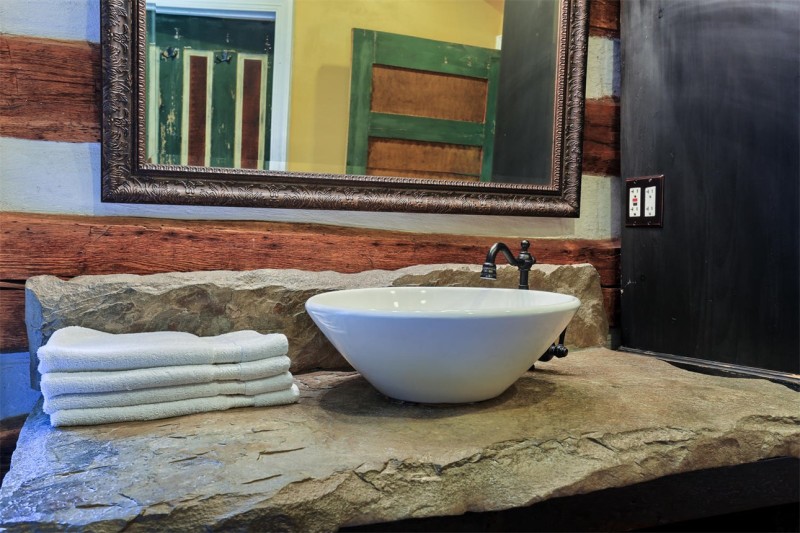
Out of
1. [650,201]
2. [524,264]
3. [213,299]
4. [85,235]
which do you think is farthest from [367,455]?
[650,201]

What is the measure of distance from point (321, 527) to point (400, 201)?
0.80 m

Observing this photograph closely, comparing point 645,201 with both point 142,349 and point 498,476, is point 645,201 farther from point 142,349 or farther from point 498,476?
point 142,349

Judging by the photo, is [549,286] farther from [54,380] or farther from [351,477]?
[54,380]

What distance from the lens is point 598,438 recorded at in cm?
90

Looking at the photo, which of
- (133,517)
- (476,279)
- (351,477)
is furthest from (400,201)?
(133,517)

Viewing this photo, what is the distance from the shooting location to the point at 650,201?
4.80 feet

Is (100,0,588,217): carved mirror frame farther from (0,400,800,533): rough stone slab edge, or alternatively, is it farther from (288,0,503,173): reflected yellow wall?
(0,400,800,533): rough stone slab edge

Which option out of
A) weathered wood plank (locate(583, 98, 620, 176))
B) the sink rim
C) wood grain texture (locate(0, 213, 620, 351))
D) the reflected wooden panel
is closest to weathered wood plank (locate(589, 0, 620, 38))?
weathered wood plank (locate(583, 98, 620, 176))

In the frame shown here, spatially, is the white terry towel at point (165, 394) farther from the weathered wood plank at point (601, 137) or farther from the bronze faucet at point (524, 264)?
the weathered wood plank at point (601, 137)

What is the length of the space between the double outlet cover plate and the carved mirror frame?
126 millimetres

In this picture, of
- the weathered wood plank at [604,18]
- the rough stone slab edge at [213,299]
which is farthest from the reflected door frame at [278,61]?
the weathered wood plank at [604,18]

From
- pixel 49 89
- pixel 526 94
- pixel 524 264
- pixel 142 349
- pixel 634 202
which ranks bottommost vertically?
pixel 142 349

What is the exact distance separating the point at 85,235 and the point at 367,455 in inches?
28.5

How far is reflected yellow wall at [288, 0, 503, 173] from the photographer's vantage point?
129 cm
